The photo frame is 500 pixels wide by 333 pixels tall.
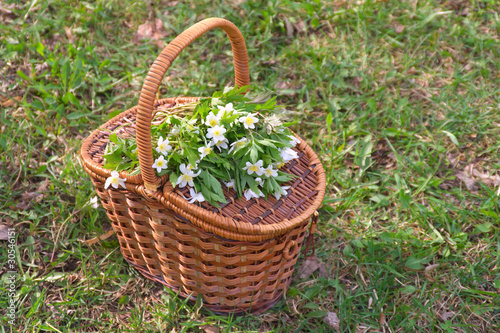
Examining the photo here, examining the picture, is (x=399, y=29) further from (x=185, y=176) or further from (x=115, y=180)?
(x=115, y=180)

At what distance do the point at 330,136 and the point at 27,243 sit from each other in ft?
6.34

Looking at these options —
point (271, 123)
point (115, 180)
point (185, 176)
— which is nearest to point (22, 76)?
point (115, 180)

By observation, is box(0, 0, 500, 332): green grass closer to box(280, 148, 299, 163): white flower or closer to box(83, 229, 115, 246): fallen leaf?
box(83, 229, 115, 246): fallen leaf

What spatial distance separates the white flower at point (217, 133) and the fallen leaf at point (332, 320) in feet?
3.51

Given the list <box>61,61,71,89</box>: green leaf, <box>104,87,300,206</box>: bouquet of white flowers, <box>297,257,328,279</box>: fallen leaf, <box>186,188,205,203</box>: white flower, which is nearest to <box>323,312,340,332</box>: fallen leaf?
<box>297,257,328,279</box>: fallen leaf

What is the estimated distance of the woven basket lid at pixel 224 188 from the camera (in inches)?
67.6

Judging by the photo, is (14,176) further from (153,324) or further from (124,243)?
(153,324)

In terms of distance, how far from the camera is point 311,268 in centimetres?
245

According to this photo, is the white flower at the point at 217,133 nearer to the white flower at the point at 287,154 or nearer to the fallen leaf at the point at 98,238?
the white flower at the point at 287,154

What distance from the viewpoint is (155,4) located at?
11.9 feet

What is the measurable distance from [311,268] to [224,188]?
0.80 metres

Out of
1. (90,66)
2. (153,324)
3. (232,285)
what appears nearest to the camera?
(232,285)

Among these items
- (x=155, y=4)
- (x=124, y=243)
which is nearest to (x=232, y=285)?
(x=124, y=243)

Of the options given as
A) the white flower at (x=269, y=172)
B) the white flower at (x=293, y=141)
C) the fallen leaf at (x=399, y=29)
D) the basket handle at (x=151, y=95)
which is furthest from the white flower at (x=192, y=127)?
the fallen leaf at (x=399, y=29)
